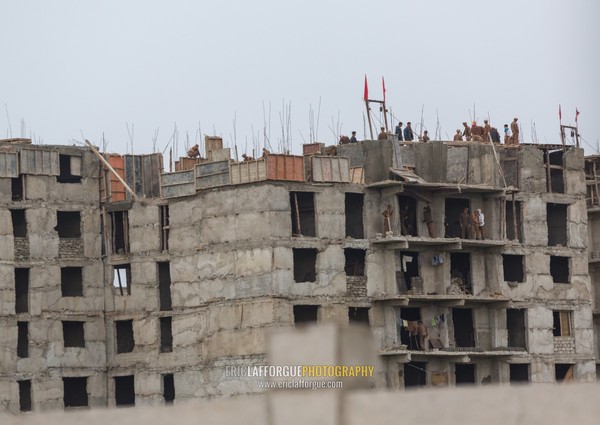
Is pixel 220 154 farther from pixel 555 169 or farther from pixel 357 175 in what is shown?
pixel 555 169

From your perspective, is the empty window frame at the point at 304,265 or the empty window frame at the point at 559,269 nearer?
the empty window frame at the point at 304,265

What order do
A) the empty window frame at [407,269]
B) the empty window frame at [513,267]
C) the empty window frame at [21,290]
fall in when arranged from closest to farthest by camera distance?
1. the empty window frame at [407,269]
2. the empty window frame at [21,290]
3. the empty window frame at [513,267]

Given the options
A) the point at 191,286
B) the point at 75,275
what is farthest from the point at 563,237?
the point at 75,275

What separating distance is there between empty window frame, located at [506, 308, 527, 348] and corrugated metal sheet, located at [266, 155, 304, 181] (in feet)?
32.0

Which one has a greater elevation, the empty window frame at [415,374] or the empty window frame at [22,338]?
the empty window frame at [22,338]

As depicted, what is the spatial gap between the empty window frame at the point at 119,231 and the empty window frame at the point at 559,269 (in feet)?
51.7

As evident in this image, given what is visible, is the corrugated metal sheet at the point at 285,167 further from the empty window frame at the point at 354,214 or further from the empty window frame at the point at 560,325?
the empty window frame at the point at 560,325

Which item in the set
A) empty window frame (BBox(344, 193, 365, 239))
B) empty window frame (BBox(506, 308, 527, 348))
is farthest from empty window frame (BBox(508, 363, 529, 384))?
empty window frame (BBox(344, 193, 365, 239))

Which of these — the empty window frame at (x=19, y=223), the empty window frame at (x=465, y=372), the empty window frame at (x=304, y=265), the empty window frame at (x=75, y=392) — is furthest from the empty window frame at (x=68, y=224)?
the empty window frame at (x=465, y=372)

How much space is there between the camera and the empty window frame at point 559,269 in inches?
2114

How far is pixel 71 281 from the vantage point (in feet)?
172

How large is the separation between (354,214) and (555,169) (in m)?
8.94

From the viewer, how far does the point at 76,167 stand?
172ft

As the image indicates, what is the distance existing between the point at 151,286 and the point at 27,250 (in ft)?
14.9
